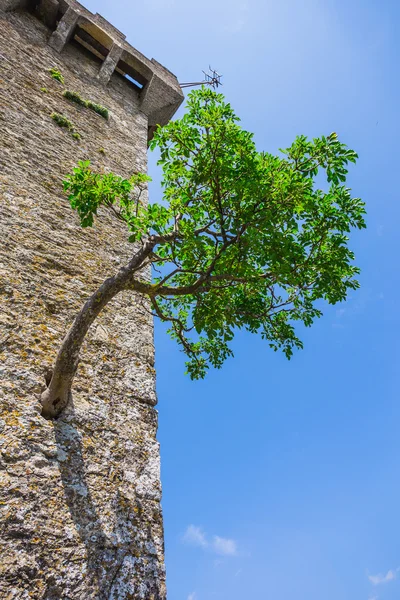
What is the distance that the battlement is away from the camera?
28.9ft

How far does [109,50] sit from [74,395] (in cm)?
929

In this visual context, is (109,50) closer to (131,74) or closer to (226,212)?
(131,74)

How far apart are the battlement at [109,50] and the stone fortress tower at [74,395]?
274 centimetres

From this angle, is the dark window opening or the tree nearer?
the tree

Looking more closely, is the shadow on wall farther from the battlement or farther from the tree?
the battlement

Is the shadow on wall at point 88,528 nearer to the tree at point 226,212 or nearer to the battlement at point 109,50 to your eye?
the tree at point 226,212

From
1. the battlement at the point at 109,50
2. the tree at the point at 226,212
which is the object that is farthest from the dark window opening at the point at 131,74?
the tree at the point at 226,212

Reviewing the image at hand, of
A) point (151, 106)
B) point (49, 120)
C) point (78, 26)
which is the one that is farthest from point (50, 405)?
point (78, 26)

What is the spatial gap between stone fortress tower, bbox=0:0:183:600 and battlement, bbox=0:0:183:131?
2.74m

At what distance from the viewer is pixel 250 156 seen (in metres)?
3.67

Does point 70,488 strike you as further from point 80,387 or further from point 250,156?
point 250,156

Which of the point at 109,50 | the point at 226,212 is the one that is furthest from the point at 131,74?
the point at 226,212

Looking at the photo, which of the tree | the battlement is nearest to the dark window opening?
the battlement

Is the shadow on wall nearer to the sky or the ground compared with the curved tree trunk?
nearer to the ground
